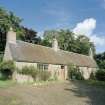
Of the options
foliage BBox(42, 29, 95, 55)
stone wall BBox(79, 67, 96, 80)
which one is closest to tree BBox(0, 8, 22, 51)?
foliage BBox(42, 29, 95, 55)

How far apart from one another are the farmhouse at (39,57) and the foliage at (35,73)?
72cm

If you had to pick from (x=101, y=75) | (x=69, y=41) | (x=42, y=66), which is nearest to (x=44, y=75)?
(x=42, y=66)

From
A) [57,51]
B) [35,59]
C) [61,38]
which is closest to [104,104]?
[35,59]

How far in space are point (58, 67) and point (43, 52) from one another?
11.6ft

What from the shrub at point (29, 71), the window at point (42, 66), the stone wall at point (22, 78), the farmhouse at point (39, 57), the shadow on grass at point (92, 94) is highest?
the farmhouse at point (39, 57)

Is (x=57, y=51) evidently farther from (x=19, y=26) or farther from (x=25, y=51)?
(x=19, y=26)

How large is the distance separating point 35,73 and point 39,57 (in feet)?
12.5

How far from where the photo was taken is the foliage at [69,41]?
73.4 m

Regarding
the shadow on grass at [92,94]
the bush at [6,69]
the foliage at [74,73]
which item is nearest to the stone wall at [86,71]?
the foliage at [74,73]

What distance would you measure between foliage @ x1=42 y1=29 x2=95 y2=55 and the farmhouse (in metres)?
26.3

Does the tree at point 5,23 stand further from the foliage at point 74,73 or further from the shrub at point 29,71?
the shrub at point 29,71

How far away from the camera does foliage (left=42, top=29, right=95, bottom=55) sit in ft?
241

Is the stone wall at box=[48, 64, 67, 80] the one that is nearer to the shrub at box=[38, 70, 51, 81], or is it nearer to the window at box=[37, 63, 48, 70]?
the window at box=[37, 63, 48, 70]

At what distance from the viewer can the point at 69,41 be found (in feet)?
257
